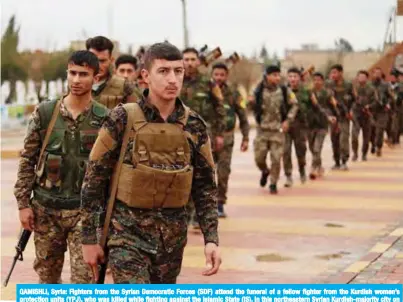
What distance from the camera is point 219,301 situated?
563 cm

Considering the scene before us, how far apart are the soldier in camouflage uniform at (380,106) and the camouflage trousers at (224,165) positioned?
9.55 meters

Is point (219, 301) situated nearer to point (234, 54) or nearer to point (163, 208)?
point (163, 208)

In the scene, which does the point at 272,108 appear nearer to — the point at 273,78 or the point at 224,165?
the point at 273,78

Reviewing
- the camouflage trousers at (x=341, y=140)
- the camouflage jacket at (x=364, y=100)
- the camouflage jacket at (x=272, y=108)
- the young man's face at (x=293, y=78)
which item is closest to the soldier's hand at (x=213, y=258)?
the camouflage jacket at (x=272, y=108)

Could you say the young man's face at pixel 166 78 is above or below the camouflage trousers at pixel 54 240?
above

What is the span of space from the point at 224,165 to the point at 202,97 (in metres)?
1.32

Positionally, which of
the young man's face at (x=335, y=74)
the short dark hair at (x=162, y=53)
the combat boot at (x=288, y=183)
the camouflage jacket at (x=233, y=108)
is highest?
the short dark hair at (x=162, y=53)

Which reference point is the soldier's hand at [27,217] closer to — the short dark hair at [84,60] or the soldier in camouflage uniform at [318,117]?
the short dark hair at [84,60]

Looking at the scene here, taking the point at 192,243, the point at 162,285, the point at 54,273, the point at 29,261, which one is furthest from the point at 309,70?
the point at 162,285

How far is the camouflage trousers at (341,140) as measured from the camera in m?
18.4

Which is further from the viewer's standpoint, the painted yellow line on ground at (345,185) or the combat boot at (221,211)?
the painted yellow line on ground at (345,185)

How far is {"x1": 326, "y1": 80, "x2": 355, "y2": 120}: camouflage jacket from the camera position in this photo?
1842cm

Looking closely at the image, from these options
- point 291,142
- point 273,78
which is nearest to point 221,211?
point 273,78

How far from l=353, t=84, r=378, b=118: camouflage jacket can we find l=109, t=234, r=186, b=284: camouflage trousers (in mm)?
15129
